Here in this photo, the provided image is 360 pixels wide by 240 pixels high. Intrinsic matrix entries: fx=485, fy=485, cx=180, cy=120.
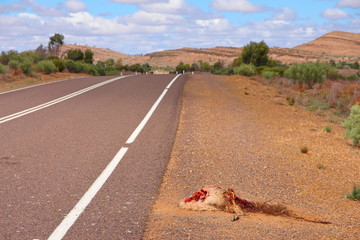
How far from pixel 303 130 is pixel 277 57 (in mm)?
105722

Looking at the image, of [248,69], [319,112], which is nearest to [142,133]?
[319,112]

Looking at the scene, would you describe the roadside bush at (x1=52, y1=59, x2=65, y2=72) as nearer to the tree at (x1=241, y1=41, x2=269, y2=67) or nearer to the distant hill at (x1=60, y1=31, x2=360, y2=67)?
the tree at (x1=241, y1=41, x2=269, y2=67)

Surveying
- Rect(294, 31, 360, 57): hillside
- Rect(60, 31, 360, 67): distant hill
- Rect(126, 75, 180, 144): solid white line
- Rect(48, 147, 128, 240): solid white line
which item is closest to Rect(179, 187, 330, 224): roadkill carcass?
Rect(48, 147, 128, 240): solid white line

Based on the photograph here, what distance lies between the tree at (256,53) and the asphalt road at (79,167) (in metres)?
45.5

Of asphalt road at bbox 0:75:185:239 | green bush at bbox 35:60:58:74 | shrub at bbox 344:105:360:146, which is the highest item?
asphalt road at bbox 0:75:185:239

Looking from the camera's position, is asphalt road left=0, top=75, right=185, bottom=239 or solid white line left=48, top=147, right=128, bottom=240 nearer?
solid white line left=48, top=147, right=128, bottom=240

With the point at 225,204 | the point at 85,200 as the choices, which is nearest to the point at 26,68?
the point at 85,200

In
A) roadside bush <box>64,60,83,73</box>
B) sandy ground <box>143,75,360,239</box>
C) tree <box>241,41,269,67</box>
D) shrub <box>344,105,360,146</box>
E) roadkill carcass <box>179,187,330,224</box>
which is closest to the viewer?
sandy ground <box>143,75,360,239</box>

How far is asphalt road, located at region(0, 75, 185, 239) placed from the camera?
557 cm

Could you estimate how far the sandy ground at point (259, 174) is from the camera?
5.55 meters

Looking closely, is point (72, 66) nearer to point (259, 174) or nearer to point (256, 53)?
point (256, 53)

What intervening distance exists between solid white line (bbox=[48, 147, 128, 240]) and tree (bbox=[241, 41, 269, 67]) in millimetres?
53246

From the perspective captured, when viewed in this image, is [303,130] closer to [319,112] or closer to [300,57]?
[319,112]

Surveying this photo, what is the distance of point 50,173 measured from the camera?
782 centimetres
